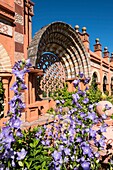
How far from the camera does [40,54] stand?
26.3 feet

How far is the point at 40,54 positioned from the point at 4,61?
6.46 feet

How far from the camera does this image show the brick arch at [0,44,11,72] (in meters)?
6.41

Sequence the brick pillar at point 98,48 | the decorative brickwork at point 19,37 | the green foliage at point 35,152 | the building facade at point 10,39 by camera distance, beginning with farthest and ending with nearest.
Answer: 1. the brick pillar at point 98,48
2. the decorative brickwork at point 19,37
3. the building facade at point 10,39
4. the green foliage at point 35,152

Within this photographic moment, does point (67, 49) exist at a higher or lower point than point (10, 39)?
higher

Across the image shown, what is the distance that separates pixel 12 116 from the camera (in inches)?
60.6

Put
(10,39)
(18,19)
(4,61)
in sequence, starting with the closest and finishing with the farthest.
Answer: (4,61) < (10,39) < (18,19)

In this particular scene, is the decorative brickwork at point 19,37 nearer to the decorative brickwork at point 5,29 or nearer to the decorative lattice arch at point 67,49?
the decorative brickwork at point 5,29

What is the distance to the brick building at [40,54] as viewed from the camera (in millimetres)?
6598

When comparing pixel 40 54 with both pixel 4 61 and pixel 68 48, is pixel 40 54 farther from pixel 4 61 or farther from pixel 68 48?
pixel 68 48

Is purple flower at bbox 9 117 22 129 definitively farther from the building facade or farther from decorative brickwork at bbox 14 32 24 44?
decorative brickwork at bbox 14 32 24 44

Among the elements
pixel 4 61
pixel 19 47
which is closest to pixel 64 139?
pixel 4 61

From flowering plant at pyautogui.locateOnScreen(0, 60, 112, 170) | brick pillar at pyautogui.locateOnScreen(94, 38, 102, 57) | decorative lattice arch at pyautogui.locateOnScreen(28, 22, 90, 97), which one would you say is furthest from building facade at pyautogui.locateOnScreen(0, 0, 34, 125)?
brick pillar at pyautogui.locateOnScreen(94, 38, 102, 57)

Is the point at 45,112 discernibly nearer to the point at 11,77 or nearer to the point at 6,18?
the point at 11,77

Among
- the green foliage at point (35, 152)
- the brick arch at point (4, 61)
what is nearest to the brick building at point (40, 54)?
the brick arch at point (4, 61)
